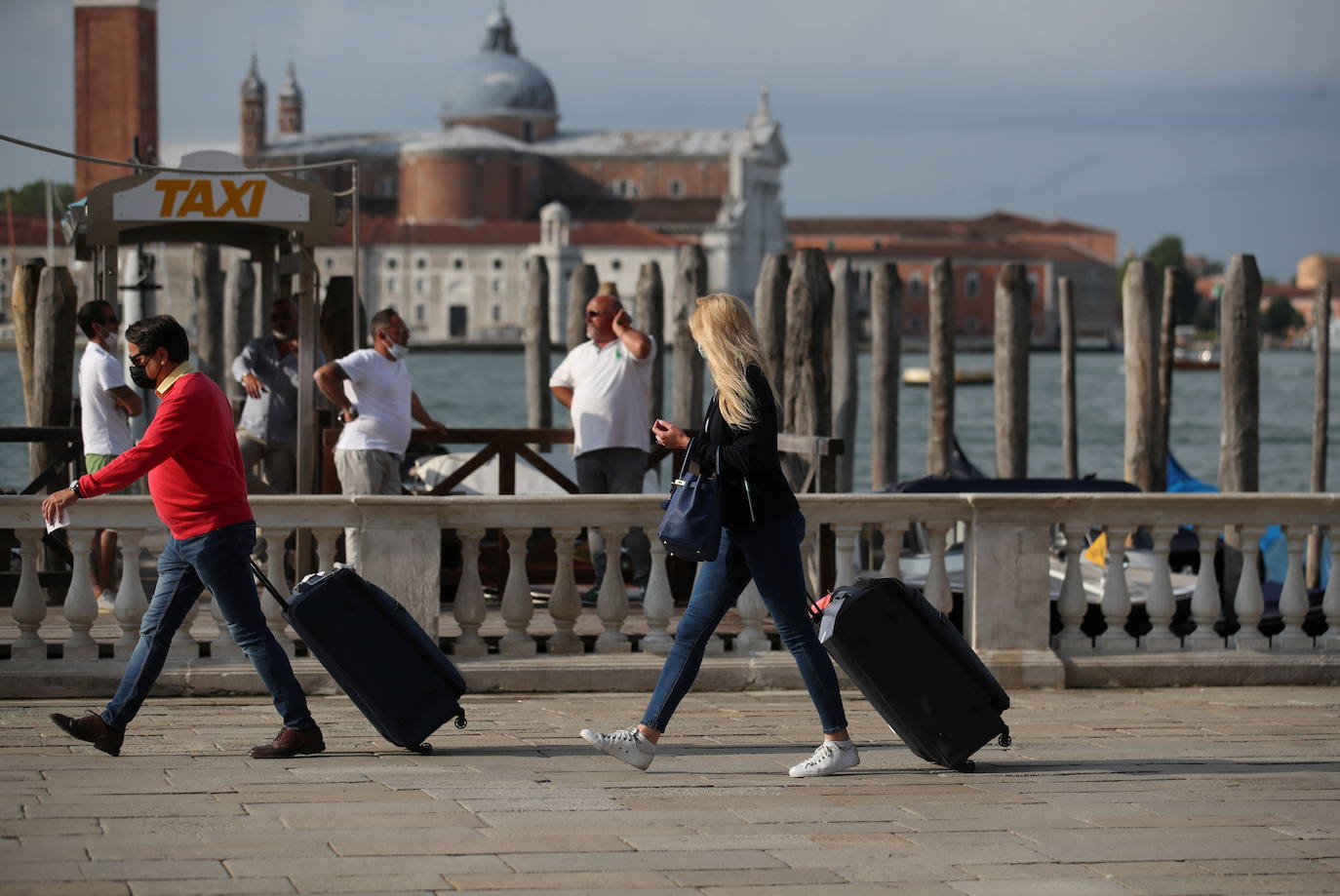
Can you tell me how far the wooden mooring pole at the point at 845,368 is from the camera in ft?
51.1

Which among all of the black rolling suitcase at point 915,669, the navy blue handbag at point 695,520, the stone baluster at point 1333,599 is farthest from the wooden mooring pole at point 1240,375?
the navy blue handbag at point 695,520

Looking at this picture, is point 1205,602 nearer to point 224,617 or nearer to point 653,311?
point 224,617

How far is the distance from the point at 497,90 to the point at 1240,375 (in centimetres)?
10587

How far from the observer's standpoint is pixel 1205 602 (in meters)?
6.78

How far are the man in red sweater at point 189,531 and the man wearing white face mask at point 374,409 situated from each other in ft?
8.55

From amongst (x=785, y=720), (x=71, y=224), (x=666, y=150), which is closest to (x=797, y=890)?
(x=785, y=720)

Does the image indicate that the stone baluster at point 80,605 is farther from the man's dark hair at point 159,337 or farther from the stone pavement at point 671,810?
the man's dark hair at point 159,337

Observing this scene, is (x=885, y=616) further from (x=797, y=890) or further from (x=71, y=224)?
(x=71, y=224)

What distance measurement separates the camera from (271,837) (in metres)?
4.04

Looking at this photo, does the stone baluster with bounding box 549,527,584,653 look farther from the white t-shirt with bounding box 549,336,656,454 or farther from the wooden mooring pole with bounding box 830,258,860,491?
the wooden mooring pole with bounding box 830,258,860,491

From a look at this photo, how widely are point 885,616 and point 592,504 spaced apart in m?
1.76

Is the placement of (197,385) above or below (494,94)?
below

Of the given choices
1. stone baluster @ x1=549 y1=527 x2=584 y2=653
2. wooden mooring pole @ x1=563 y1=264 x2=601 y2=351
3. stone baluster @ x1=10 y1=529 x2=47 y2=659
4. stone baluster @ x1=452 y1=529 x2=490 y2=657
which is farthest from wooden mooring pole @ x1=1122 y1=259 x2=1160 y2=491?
stone baluster @ x1=10 y1=529 x2=47 y2=659

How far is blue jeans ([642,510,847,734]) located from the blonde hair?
32 centimetres
